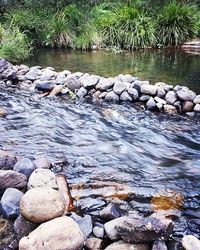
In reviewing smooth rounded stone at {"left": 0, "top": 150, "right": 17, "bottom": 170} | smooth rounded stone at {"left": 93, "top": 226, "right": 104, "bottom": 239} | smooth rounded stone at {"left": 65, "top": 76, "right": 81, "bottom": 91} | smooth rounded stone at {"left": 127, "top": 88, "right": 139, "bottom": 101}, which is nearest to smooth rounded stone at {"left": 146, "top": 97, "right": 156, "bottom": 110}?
smooth rounded stone at {"left": 127, "top": 88, "right": 139, "bottom": 101}

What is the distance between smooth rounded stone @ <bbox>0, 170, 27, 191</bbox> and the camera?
9.73 ft

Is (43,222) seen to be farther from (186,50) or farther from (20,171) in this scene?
(186,50)

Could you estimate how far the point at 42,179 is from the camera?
299 cm

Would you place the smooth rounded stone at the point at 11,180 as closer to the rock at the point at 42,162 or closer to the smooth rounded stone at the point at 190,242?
the rock at the point at 42,162

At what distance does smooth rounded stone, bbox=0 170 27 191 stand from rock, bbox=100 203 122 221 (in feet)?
2.47

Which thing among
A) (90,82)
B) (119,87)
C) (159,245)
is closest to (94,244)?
(159,245)

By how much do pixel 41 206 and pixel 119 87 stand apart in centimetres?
348

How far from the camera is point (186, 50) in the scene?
10.1 meters

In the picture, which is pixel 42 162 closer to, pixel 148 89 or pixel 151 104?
pixel 151 104

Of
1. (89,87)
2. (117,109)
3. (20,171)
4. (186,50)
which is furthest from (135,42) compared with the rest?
(20,171)

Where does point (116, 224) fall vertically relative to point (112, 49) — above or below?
below

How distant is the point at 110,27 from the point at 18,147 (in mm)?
7092

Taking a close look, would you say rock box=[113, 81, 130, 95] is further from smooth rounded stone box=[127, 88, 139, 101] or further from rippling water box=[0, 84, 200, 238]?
rippling water box=[0, 84, 200, 238]

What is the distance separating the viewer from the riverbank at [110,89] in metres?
5.26
